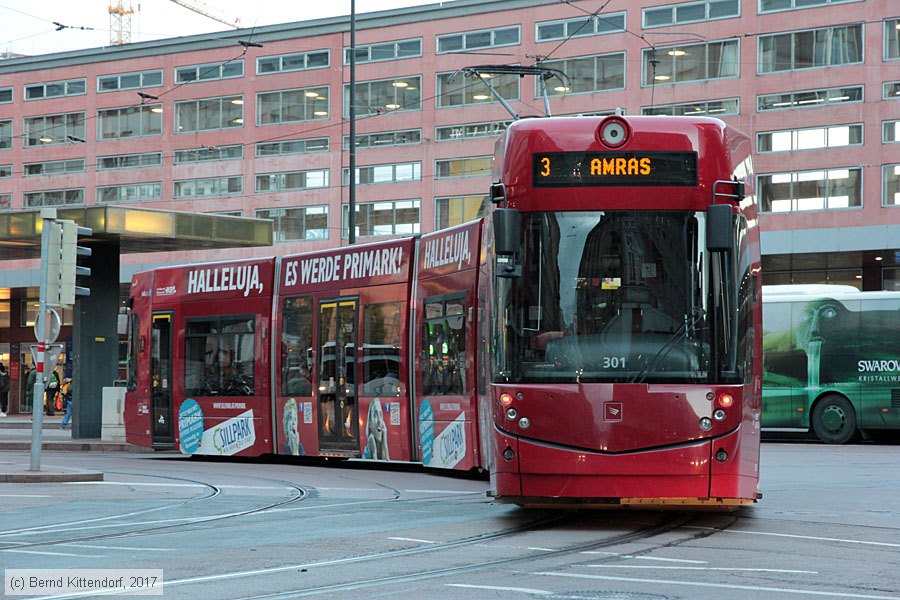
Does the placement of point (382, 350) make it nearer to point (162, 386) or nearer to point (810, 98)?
point (162, 386)

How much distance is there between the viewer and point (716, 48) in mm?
50625

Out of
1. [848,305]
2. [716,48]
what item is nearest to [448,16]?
[716,48]

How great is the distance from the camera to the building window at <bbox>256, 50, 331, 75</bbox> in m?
60.0

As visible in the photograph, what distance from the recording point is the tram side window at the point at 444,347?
17.4 metres

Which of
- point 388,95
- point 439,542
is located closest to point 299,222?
point 388,95

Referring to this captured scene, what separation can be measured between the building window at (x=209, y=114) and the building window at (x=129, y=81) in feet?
5.97

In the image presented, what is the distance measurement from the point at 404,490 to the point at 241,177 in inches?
1849

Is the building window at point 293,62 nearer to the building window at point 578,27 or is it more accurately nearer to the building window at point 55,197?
the building window at point 578,27

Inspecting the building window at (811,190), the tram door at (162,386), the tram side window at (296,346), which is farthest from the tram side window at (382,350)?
the building window at (811,190)

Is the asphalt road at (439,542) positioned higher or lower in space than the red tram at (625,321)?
lower

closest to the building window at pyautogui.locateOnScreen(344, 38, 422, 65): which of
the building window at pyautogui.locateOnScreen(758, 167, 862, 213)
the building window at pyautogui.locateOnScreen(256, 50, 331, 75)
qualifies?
the building window at pyautogui.locateOnScreen(256, 50, 331, 75)

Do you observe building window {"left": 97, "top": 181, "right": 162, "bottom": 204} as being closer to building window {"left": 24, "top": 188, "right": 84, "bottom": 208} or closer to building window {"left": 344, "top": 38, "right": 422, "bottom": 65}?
building window {"left": 24, "top": 188, "right": 84, "bottom": 208}

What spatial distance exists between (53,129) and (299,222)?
1477cm

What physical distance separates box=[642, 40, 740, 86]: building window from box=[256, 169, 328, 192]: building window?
1565cm
